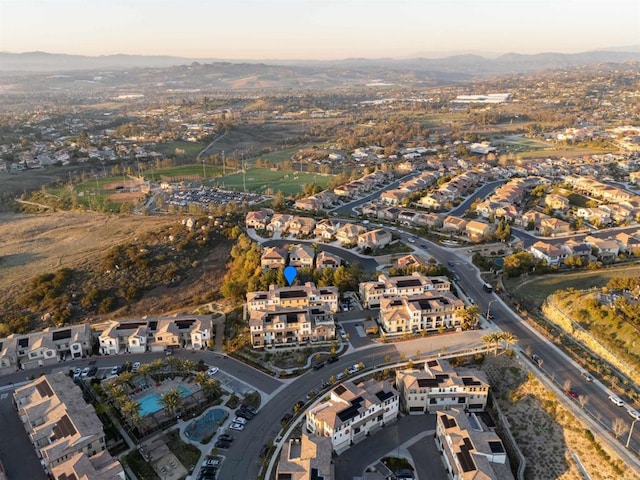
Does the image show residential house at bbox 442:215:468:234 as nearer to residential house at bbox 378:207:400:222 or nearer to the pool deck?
residential house at bbox 378:207:400:222

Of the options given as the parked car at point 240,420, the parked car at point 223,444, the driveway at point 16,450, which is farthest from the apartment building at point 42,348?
the parked car at point 223,444

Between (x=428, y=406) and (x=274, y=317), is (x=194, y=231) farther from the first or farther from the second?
(x=428, y=406)

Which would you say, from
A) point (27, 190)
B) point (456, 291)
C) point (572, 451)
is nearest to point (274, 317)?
point (456, 291)

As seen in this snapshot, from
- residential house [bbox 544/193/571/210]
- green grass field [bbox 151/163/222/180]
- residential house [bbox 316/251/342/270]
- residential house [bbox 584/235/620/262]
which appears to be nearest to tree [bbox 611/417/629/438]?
residential house [bbox 316/251/342/270]

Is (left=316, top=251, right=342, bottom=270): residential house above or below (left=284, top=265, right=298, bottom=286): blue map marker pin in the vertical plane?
above

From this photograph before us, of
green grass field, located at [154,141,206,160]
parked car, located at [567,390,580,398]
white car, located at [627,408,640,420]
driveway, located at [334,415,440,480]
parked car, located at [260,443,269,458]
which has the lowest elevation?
driveway, located at [334,415,440,480]

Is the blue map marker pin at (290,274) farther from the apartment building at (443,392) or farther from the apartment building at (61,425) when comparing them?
the apartment building at (61,425)
